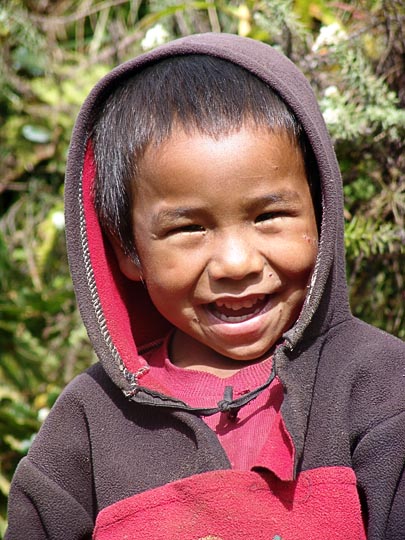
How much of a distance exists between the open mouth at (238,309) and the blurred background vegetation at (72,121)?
67cm

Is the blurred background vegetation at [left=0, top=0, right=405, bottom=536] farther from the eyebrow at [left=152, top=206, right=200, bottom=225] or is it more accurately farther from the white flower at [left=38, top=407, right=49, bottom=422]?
the eyebrow at [left=152, top=206, right=200, bottom=225]

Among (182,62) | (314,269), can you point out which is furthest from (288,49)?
(314,269)

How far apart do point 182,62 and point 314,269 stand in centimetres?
53

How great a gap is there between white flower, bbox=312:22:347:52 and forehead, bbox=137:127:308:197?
87 cm

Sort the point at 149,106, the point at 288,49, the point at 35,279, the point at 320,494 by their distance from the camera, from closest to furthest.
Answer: the point at 320,494
the point at 149,106
the point at 288,49
the point at 35,279

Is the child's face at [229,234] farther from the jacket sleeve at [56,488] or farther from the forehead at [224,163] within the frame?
the jacket sleeve at [56,488]

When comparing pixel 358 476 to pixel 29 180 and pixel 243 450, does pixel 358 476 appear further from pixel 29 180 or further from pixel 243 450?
pixel 29 180

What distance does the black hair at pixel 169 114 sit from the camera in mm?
1980

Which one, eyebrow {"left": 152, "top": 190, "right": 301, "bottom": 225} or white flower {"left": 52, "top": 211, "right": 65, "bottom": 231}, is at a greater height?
eyebrow {"left": 152, "top": 190, "right": 301, "bottom": 225}

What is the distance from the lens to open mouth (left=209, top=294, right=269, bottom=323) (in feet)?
6.70

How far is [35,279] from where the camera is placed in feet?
13.0

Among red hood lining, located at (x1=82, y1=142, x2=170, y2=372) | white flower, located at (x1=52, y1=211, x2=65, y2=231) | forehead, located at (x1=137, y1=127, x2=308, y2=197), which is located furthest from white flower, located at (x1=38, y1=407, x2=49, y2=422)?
forehead, located at (x1=137, y1=127, x2=308, y2=197)

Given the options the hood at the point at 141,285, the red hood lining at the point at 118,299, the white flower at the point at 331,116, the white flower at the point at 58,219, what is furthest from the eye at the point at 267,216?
the white flower at the point at 58,219

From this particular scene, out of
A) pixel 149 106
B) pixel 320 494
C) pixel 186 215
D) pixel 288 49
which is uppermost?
pixel 288 49
